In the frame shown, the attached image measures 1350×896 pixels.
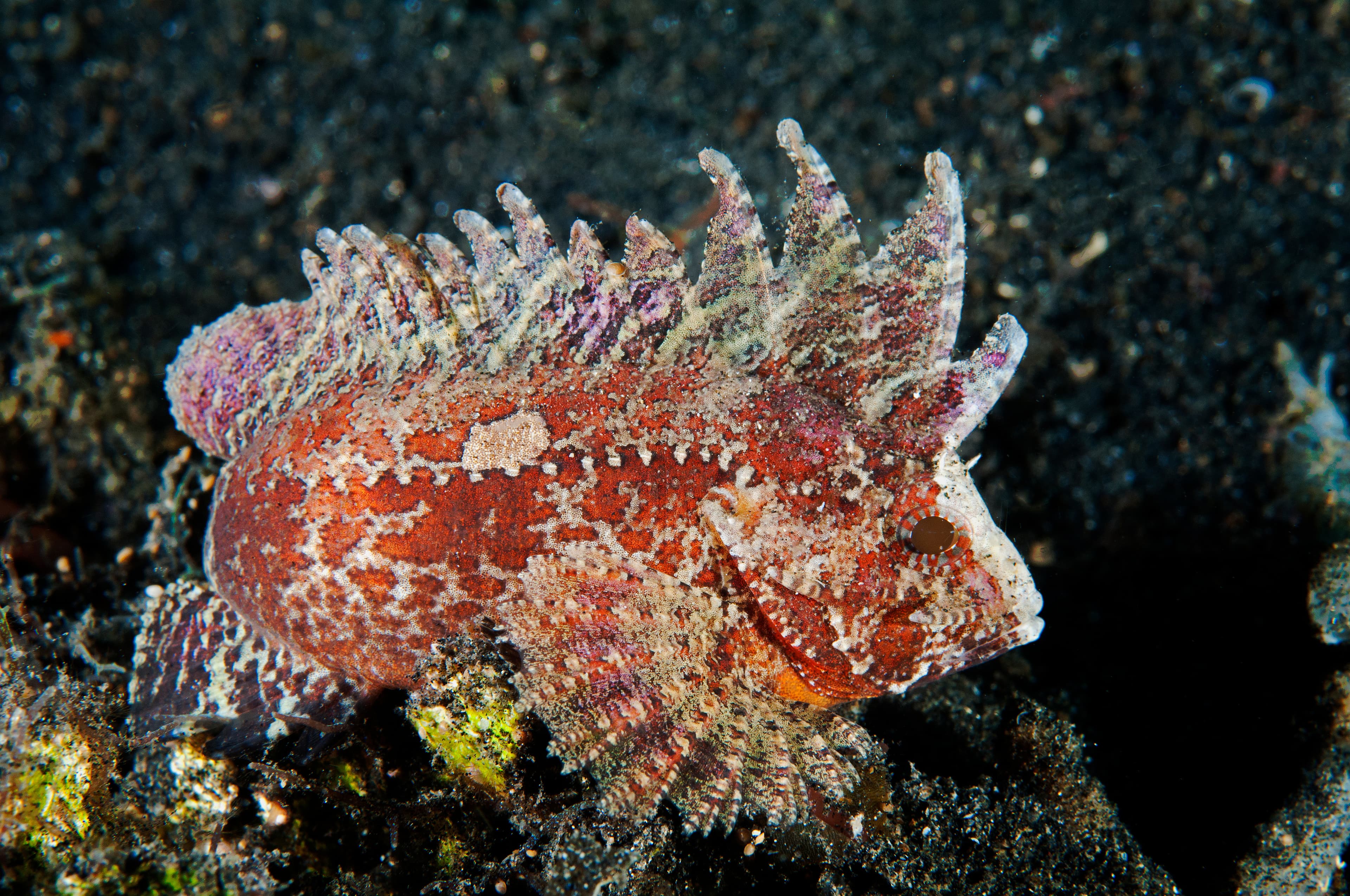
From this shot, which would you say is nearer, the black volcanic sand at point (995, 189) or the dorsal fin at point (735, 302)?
the dorsal fin at point (735, 302)

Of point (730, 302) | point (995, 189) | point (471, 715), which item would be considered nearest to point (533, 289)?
point (730, 302)

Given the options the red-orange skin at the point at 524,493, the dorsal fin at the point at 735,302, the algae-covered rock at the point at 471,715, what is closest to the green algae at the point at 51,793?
the red-orange skin at the point at 524,493

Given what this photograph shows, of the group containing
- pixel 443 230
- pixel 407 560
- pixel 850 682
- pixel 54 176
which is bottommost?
pixel 850 682

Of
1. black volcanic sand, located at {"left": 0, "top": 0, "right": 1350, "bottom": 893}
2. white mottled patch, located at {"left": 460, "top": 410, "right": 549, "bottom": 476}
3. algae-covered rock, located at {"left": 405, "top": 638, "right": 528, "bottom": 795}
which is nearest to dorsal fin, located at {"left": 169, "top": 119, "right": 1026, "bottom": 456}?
white mottled patch, located at {"left": 460, "top": 410, "right": 549, "bottom": 476}

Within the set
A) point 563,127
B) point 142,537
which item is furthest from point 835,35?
point 142,537

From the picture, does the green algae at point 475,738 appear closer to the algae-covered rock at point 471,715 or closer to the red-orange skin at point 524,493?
the algae-covered rock at point 471,715

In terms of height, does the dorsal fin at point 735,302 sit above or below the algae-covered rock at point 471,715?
above

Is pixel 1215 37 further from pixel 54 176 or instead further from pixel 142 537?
pixel 54 176
